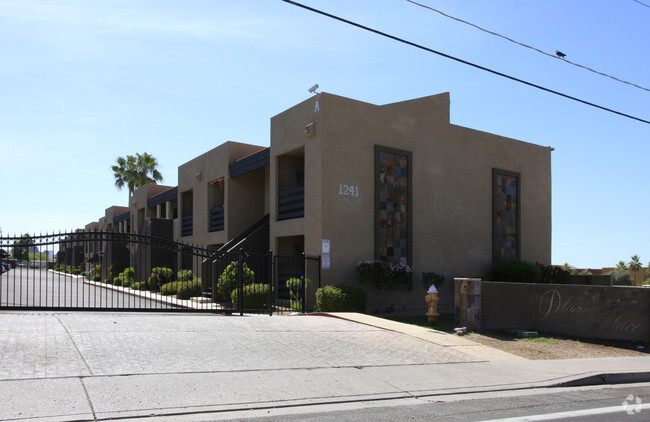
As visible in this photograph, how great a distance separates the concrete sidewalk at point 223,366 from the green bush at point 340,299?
342 cm

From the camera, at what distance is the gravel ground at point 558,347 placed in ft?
39.8

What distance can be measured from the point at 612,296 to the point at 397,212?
7.80 metres

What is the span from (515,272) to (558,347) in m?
9.45

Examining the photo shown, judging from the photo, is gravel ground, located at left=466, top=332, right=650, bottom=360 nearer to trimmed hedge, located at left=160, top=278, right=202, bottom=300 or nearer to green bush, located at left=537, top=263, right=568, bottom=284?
green bush, located at left=537, top=263, right=568, bottom=284

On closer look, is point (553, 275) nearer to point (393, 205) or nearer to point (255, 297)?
point (393, 205)

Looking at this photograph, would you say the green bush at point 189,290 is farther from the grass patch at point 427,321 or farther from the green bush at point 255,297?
the grass patch at point 427,321

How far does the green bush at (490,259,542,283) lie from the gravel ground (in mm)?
7839

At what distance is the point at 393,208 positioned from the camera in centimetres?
2005

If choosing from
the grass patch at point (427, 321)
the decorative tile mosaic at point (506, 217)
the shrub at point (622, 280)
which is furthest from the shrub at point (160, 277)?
the shrub at point (622, 280)

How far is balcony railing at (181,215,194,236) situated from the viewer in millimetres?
30594

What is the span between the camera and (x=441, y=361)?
1056 cm

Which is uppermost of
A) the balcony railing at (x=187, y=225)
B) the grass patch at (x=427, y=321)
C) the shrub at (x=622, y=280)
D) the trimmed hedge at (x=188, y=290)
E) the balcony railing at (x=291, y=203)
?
the balcony railing at (x=291, y=203)

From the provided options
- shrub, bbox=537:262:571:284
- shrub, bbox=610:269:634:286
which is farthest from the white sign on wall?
shrub, bbox=610:269:634:286

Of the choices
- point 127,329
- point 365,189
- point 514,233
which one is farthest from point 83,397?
point 514,233
